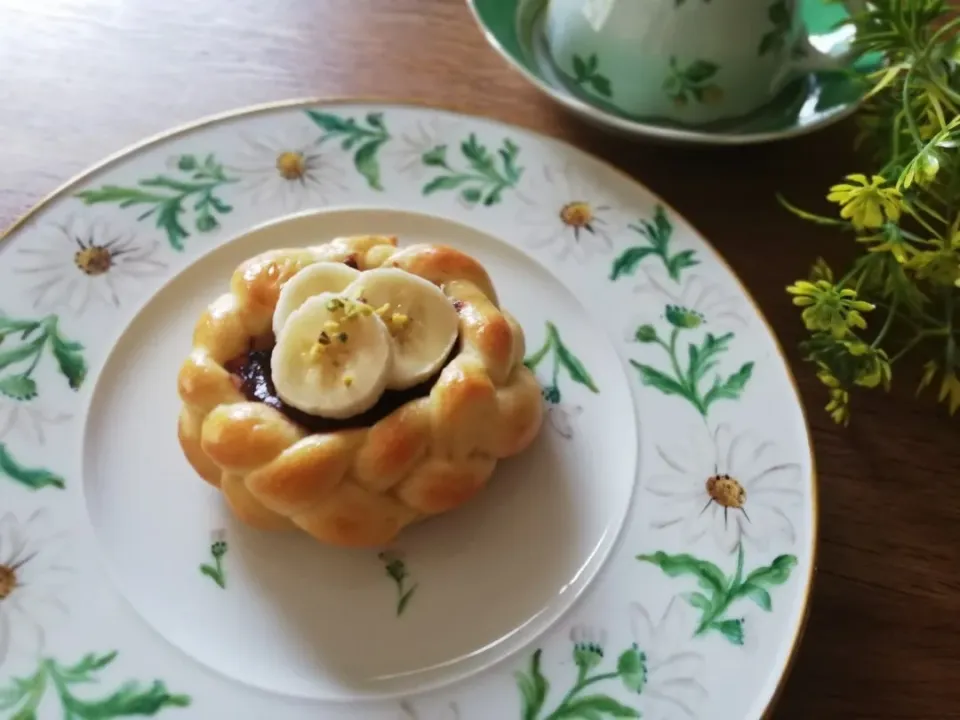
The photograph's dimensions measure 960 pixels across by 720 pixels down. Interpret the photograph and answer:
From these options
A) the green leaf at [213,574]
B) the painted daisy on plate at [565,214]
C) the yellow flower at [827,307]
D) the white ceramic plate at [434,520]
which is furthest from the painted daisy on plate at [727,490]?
the green leaf at [213,574]

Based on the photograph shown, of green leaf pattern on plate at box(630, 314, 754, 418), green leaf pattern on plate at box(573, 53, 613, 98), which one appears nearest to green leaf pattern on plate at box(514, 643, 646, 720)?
green leaf pattern on plate at box(630, 314, 754, 418)

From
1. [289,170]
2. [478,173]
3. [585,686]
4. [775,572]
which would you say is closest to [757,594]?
[775,572]

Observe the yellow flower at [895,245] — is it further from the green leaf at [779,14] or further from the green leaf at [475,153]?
the green leaf at [475,153]

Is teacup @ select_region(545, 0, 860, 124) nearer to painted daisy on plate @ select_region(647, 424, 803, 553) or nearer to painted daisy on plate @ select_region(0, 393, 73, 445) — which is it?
painted daisy on plate @ select_region(647, 424, 803, 553)

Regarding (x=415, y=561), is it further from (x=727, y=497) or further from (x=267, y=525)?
(x=727, y=497)

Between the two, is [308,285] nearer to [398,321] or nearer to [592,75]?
[398,321]

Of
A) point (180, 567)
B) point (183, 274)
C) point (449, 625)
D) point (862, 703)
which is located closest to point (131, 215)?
point (183, 274)
